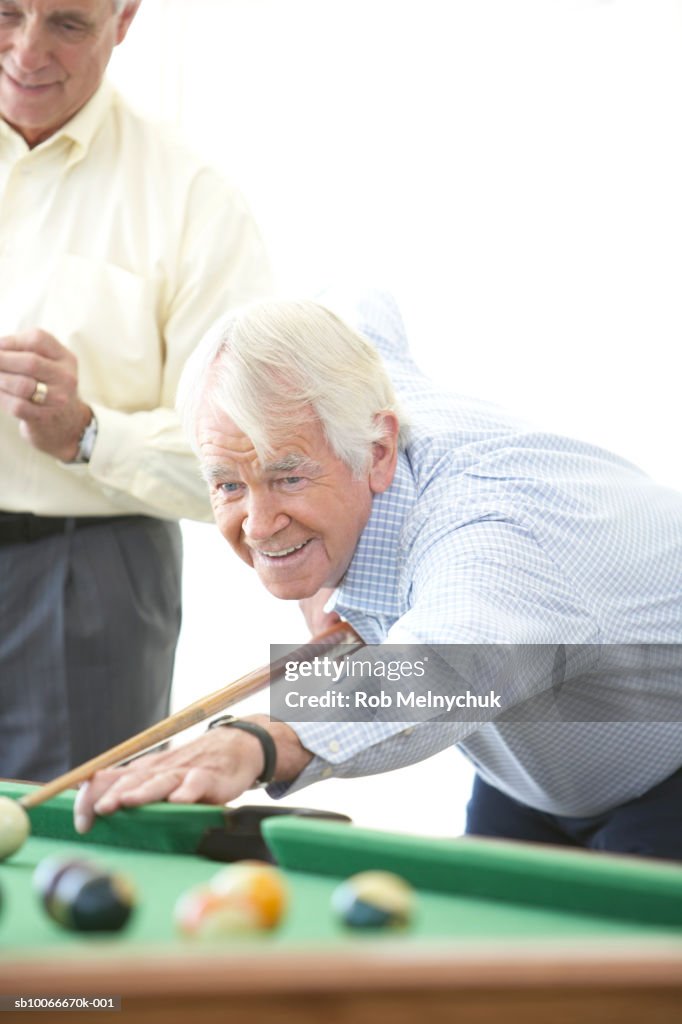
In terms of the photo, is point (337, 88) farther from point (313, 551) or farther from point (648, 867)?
point (648, 867)

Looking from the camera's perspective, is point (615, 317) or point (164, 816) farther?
point (615, 317)

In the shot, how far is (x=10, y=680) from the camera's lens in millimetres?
2512

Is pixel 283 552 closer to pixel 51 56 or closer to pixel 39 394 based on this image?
pixel 39 394

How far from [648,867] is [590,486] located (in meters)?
0.94

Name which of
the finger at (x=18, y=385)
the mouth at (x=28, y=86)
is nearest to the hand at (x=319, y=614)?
the finger at (x=18, y=385)

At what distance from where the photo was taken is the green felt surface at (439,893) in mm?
1092

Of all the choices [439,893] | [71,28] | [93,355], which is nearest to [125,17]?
[71,28]

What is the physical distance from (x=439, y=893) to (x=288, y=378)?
0.91 m

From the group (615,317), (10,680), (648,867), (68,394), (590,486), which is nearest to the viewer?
(648,867)

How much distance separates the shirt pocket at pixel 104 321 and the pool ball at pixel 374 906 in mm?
1666

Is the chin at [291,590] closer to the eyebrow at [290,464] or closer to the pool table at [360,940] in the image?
the eyebrow at [290,464]

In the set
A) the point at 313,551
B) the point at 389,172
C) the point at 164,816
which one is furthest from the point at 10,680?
the point at 389,172

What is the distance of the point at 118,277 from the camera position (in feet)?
8.37

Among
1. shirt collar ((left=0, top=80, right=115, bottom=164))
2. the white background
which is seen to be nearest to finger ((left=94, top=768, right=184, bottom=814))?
shirt collar ((left=0, top=80, right=115, bottom=164))
